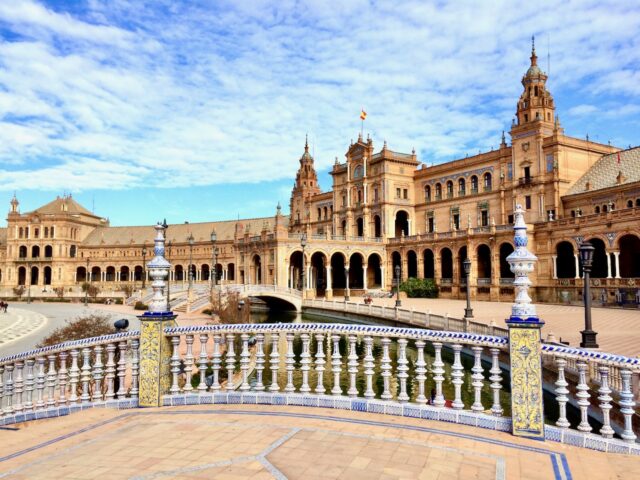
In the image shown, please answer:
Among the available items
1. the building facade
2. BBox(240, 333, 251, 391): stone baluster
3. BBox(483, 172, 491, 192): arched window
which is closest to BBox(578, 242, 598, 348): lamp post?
BBox(240, 333, 251, 391): stone baluster

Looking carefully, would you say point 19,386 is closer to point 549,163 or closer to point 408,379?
point 408,379

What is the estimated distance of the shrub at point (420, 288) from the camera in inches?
1842

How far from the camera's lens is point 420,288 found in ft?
156

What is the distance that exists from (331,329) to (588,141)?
1729 inches

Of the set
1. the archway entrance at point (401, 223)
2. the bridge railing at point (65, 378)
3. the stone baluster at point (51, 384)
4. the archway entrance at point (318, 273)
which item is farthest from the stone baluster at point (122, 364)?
the archway entrance at point (401, 223)

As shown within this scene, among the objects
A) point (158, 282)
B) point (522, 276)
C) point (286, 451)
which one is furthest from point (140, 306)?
point (522, 276)

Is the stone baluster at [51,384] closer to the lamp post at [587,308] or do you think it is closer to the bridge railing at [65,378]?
the bridge railing at [65,378]

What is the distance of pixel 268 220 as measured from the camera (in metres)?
85.4

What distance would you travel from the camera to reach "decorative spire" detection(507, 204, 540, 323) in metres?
5.64

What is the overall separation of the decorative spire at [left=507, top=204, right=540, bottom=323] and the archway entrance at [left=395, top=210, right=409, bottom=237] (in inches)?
1960

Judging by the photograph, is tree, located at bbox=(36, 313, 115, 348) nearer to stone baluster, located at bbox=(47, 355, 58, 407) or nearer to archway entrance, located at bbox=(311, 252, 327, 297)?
stone baluster, located at bbox=(47, 355, 58, 407)

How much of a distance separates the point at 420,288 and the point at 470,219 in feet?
29.3

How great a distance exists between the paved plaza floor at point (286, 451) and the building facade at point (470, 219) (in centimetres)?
2544

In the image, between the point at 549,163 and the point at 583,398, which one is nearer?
the point at 583,398
